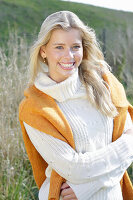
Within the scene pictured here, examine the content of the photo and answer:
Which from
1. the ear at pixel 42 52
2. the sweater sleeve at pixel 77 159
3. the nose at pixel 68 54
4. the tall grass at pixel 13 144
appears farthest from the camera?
the tall grass at pixel 13 144

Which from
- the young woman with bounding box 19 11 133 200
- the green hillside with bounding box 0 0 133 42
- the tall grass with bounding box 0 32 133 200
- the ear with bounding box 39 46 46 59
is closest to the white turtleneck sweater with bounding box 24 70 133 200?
the young woman with bounding box 19 11 133 200

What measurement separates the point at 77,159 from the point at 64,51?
67cm

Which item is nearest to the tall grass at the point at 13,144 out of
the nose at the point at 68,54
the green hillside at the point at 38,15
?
the nose at the point at 68,54

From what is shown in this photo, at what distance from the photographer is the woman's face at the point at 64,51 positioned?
209cm

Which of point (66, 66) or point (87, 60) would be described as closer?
point (66, 66)

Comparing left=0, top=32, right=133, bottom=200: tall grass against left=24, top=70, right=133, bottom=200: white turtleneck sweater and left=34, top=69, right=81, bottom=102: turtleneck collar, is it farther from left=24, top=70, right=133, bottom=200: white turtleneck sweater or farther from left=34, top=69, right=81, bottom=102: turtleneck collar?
left=34, top=69, right=81, bottom=102: turtleneck collar

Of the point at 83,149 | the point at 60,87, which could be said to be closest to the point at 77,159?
the point at 83,149

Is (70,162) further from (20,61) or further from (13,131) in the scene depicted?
(20,61)

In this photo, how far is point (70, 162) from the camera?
1953mm

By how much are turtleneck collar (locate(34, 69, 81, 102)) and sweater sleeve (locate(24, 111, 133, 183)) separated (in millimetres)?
268

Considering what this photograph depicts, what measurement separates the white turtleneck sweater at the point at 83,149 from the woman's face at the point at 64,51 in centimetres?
7

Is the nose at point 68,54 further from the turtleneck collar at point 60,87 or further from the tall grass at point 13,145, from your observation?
the tall grass at point 13,145

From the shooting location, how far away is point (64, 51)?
82.4 inches

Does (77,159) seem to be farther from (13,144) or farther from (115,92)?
(13,144)
